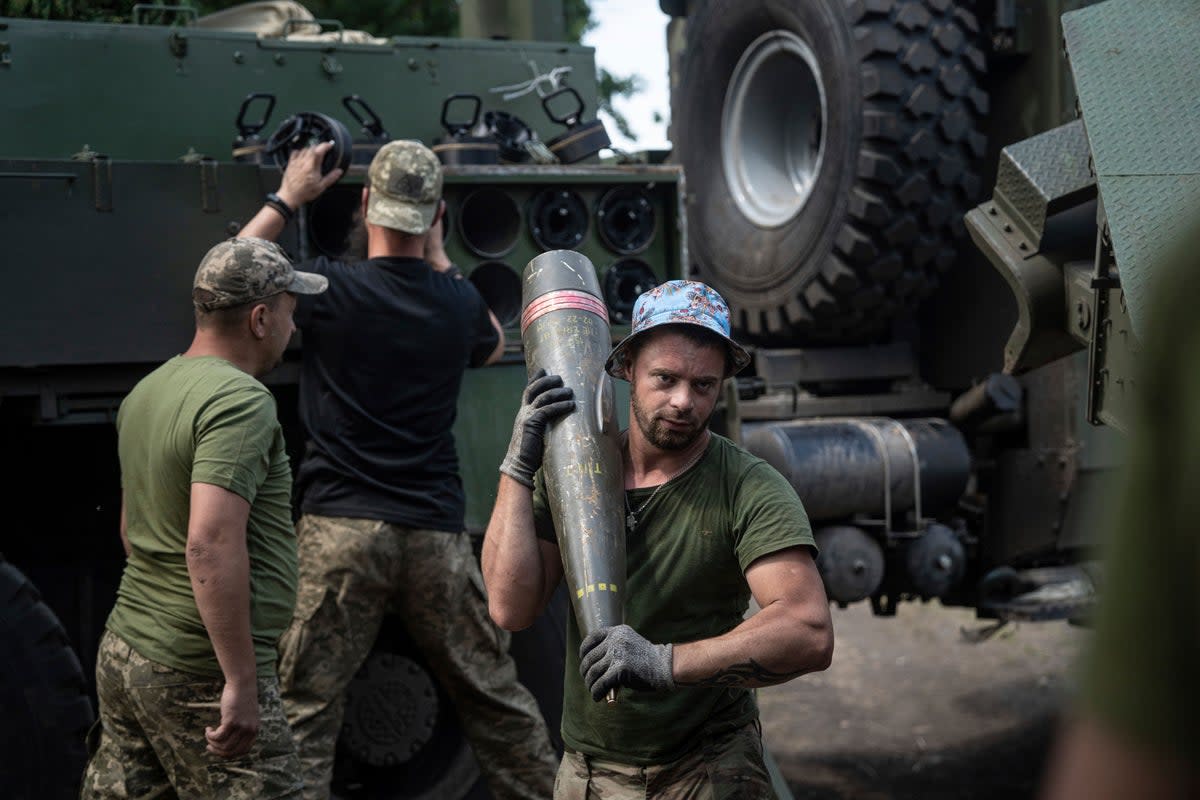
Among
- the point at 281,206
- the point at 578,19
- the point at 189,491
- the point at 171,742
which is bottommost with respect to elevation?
the point at 171,742

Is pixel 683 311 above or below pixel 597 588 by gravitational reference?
above

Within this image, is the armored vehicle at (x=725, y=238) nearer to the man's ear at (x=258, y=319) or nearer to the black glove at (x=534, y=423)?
the man's ear at (x=258, y=319)

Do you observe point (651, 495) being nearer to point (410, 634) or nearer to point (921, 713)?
point (410, 634)

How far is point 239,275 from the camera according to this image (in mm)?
3750

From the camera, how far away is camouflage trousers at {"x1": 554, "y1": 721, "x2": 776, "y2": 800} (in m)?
2.93

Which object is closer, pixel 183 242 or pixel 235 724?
pixel 235 724

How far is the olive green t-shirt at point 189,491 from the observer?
11.6ft

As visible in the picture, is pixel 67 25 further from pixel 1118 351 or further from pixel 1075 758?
pixel 1075 758

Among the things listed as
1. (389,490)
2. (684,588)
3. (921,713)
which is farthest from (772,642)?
(921,713)

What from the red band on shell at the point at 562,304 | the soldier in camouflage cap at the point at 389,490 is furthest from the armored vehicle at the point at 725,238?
A: the red band on shell at the point at 562,304

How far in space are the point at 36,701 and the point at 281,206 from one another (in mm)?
1553

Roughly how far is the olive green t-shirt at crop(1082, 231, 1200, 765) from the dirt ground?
518cm

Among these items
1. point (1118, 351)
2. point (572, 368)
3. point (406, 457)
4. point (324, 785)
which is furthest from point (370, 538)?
point (1118, 351)

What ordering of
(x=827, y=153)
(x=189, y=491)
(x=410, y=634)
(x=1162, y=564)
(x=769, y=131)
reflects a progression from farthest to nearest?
(x=769, y=131) < (x=827, y=153) < (x=410, y=634) < (x=189, y=491) < (x=1162, y=564)
